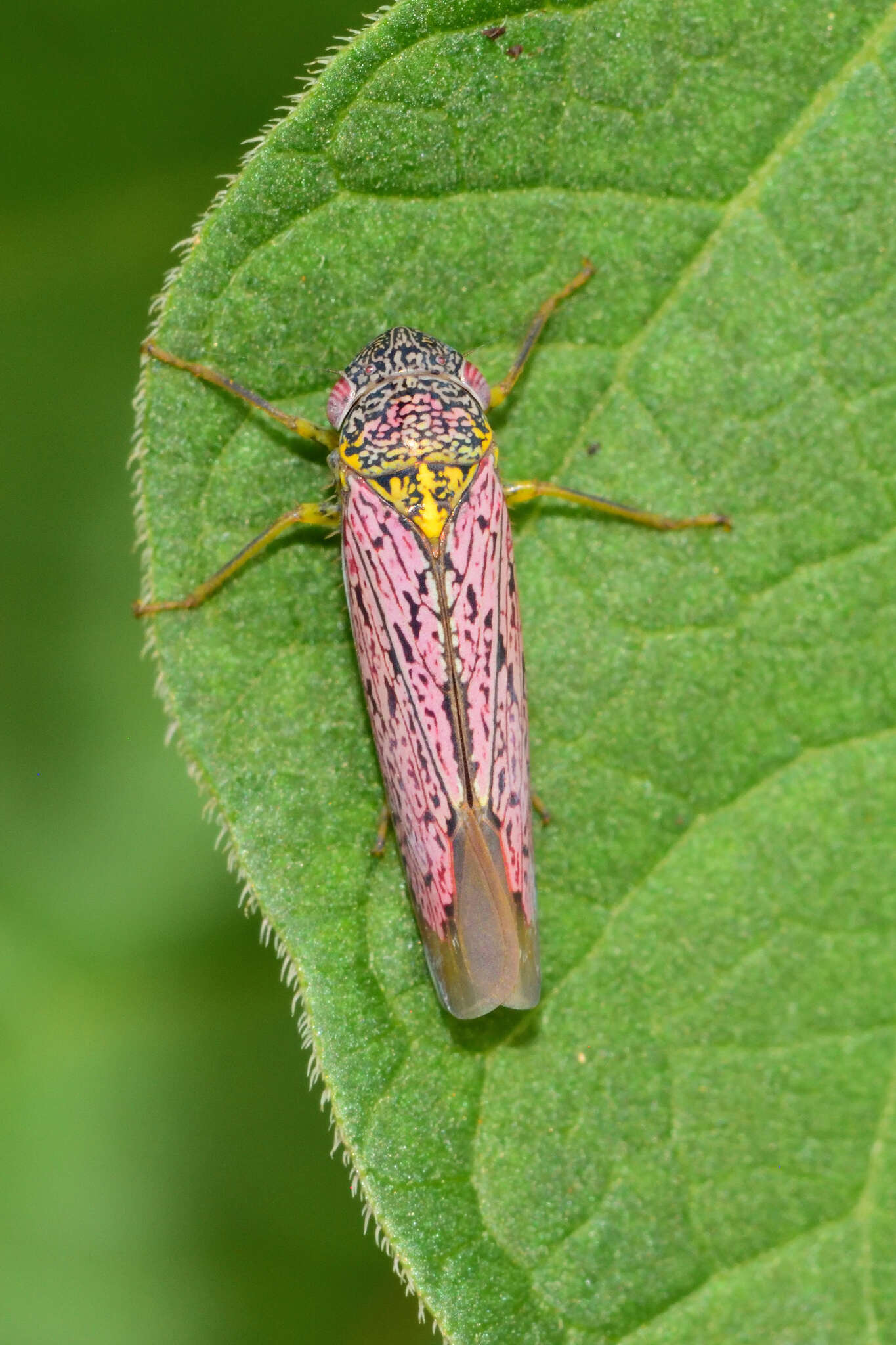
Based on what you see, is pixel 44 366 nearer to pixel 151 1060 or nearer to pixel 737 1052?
pixel 151 1060

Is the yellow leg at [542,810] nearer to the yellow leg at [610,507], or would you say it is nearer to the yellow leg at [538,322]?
the yellow leg at [610,507]

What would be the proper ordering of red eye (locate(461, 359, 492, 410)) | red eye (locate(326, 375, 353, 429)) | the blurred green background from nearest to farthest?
red eye (locate(326, 375, 353, 429))
red eye (locate(461, 359, 492, 410))
the blurred green background

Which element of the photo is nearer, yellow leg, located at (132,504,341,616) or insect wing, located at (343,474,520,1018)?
insect wing, located at (343,474,520,1018)

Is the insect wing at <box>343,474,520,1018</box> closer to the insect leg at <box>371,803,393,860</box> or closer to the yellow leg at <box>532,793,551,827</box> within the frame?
the insect leg at <box>371,803,393,860</box>

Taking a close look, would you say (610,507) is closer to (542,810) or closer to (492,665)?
(492,665)

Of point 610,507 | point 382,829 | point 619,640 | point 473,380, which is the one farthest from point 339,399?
point 382,829

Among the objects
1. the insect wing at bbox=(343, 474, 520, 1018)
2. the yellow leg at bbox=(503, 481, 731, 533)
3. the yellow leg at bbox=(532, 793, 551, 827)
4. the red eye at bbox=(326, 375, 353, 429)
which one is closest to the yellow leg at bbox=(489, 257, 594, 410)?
the yellow leg at bbox=(503, 481, 731, 533)

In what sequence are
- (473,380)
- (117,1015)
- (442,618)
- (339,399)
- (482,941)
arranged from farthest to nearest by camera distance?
(117,1015)
(473,380)
(339,399)
(442,618)
(482,941)
